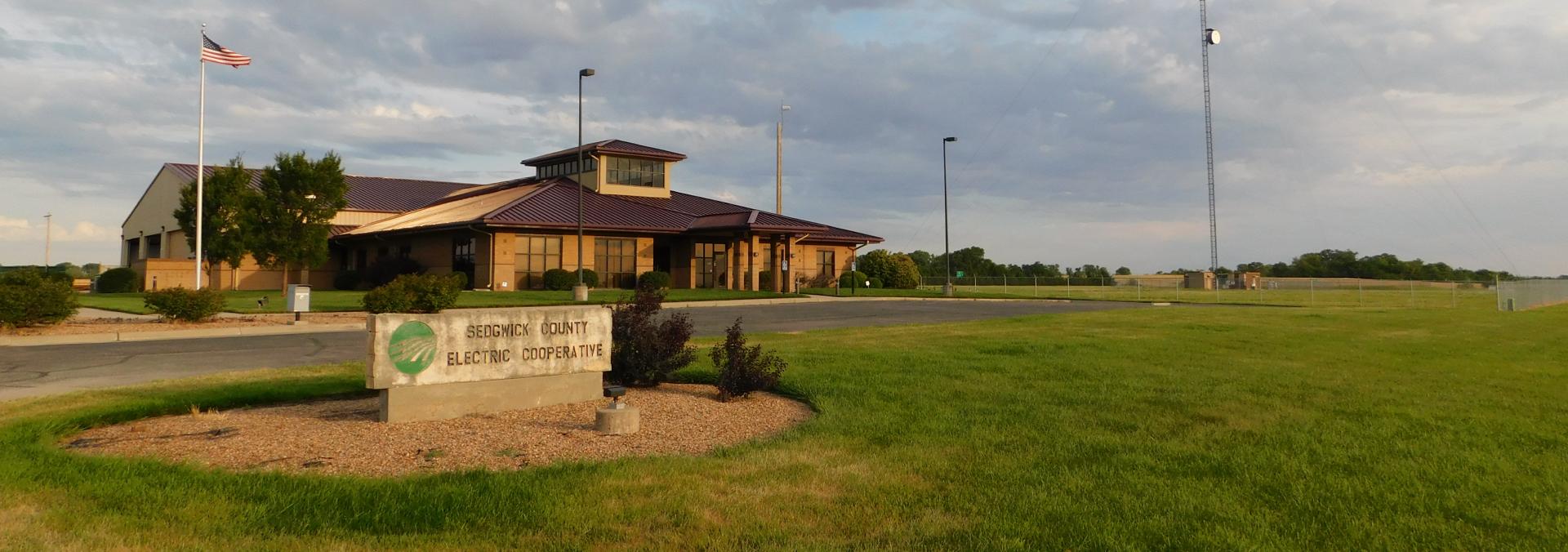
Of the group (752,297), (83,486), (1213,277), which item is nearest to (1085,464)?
(83,486)

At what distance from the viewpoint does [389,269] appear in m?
41.4

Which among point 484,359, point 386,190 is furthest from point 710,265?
point 484,359

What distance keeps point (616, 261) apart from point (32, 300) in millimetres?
25943

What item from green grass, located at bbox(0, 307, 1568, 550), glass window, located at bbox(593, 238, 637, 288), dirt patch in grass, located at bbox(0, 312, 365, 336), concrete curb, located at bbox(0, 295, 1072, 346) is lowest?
green grass, located at bbox(0, 307, 1568, 550)

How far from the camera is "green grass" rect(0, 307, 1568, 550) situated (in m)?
4.59

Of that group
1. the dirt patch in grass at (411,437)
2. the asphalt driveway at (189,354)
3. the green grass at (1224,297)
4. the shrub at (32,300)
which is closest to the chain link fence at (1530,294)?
the green grass at (1224,297)

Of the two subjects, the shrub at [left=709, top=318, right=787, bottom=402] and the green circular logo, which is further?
the shrub at [left=709, top=318, right=787, bottom=402]

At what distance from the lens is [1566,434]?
7.27 m

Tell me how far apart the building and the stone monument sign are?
28.6 metres

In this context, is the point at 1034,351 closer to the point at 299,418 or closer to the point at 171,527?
the point at 299,418

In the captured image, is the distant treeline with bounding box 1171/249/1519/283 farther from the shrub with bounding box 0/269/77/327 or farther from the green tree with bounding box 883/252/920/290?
the shrub with bounding box 0/269/77/327

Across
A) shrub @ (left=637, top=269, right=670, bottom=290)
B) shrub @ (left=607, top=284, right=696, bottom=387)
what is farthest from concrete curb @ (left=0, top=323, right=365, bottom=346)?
shrub @ (left=637, top=269, right=670, bottom=290)

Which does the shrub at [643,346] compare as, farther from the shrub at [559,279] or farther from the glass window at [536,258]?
the glass window at [536,258]

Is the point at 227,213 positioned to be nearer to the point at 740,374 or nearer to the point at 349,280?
the point at 349,280
